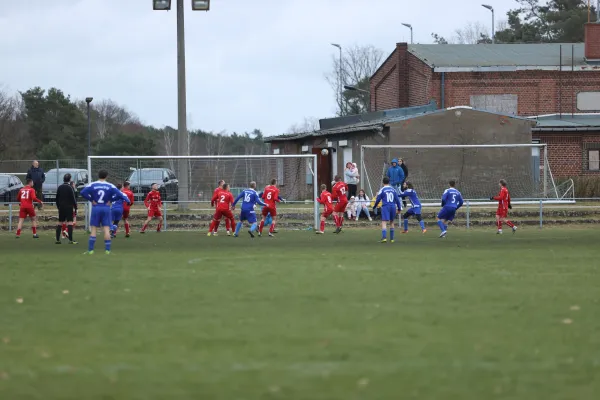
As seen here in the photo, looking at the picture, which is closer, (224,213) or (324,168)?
(224,213)

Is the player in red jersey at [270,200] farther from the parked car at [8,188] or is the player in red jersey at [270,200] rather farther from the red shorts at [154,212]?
the parked car at [8,188]

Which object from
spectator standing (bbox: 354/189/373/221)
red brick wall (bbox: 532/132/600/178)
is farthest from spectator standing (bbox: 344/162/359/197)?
red brick wall (bbox: 532/132/600/178)

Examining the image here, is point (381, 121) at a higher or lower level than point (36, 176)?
Result: higher

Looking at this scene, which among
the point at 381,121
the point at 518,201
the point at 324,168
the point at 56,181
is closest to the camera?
the point at 518,201

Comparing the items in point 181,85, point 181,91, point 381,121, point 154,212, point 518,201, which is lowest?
point 154,212

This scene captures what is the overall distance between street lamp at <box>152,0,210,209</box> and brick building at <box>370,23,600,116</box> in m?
18.9

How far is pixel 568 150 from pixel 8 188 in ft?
81.2

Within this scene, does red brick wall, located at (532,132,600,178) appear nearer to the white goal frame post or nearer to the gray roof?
the white goal frame post

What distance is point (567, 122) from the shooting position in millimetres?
49812

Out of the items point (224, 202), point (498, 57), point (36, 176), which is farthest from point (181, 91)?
point (498, 57)

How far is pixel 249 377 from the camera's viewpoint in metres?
8.34

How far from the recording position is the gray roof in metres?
53.2

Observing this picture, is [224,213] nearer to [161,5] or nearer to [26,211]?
[26,211]

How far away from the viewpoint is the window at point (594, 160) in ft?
160
